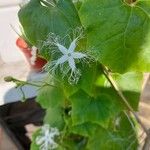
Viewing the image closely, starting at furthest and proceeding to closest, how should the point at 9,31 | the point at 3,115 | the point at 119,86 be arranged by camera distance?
the point at 3,115 < the point at 9,31 < the point at 119,86

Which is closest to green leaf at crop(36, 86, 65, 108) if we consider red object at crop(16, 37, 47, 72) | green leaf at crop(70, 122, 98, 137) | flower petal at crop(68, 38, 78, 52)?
green leaf at crop(70, 122, 98, 137)

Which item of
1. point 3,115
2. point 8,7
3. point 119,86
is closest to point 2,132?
point 3,115

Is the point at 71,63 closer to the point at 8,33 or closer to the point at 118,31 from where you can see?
the point at 118,31

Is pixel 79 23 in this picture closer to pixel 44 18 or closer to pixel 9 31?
pixel 44 18

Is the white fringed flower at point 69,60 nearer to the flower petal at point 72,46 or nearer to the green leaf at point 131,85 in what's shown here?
the flower petal at point 72,46

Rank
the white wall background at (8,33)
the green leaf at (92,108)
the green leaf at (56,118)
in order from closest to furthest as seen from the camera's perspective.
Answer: the green leaf at (92,108) < the green leaf at (56,118) < the white wall background at (8,33)

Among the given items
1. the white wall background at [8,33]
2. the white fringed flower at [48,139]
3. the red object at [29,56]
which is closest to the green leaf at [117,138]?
the white fringed flower at [48,139]
